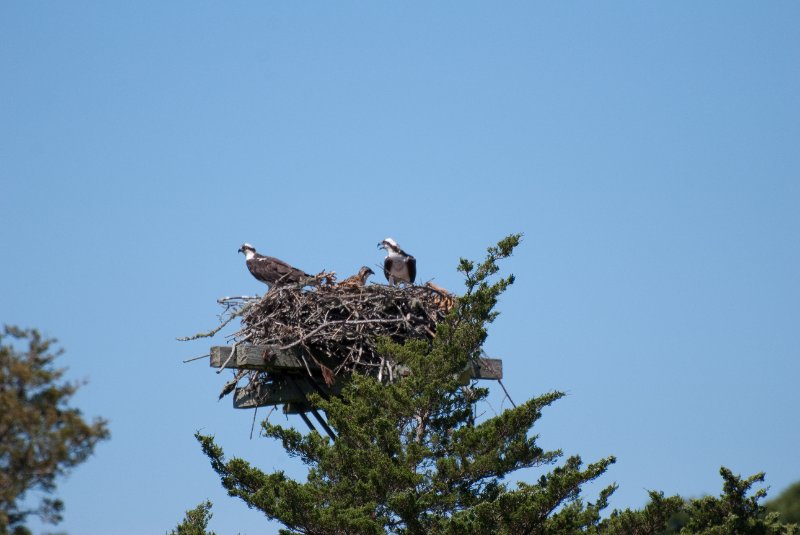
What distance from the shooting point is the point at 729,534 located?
1370 centimetres

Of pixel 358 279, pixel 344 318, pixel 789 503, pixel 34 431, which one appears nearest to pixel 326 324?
pixel 344 318

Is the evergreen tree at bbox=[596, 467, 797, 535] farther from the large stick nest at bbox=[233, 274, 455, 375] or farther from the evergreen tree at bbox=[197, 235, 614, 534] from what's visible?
the large stick nest at bbox=[233, 274, 455, 375]

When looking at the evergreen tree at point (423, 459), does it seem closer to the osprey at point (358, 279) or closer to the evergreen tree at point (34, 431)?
the osprey at point (358, 279)

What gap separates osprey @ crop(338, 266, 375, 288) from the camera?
15.4 meters

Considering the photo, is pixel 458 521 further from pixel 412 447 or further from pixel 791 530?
pixel 791 530

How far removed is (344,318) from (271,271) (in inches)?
69.7

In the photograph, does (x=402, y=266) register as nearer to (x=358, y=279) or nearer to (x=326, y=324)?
(x=358, y=279)

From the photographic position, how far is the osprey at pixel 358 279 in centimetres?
1538

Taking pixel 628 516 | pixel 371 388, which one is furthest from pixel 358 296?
pixel 628 516

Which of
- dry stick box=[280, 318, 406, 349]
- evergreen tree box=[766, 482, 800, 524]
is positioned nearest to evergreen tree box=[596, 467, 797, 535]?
dry stick box=[280, 318, 406, 349]

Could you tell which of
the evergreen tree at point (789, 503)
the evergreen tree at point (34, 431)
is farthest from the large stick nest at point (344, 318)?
the evergreen tree at point (789, 503)

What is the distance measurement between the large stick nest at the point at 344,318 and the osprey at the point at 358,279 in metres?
0.05

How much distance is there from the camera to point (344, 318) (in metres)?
15.0

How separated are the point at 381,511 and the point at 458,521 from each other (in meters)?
1.11
